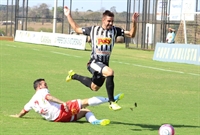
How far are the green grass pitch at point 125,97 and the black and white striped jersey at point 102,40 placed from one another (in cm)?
130

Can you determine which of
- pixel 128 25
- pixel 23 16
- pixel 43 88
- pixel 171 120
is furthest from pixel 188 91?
pixel 23 16

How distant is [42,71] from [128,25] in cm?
2942

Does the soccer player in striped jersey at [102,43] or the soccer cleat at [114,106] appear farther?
the soccer player in striped jersey at [102,43]

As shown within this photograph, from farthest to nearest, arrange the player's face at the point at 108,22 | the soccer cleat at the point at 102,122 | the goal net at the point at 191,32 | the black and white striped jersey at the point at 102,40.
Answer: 1. the goal net at the point at 191,32
2. the black and white striped jersey at the point at 102,40
3. the player's face at the point at 108,22
4. the soccer cleat at the point at 102,122

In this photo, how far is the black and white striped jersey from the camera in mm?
11656

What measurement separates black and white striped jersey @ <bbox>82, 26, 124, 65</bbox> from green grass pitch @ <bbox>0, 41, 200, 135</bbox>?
4.27ft

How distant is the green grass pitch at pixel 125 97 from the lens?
10.6m

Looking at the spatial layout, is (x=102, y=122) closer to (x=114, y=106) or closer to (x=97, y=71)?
(x=114, y=106)

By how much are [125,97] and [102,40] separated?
16.1ft

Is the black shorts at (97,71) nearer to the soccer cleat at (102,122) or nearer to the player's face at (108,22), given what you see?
the player's face at (108,22)

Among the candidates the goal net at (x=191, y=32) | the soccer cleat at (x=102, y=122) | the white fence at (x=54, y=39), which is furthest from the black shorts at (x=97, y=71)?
the goal net at (x=191, y=32)

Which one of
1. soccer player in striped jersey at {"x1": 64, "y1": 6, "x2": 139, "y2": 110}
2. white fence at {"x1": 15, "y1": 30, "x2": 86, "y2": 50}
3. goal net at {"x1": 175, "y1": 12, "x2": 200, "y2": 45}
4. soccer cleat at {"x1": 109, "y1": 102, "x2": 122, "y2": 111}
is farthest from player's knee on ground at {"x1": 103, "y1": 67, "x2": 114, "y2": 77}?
goal net at {"x1": 175, "y1": 12, "x2": 200, "y2": 45}

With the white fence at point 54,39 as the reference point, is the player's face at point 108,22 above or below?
above

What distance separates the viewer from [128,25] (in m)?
51.9
